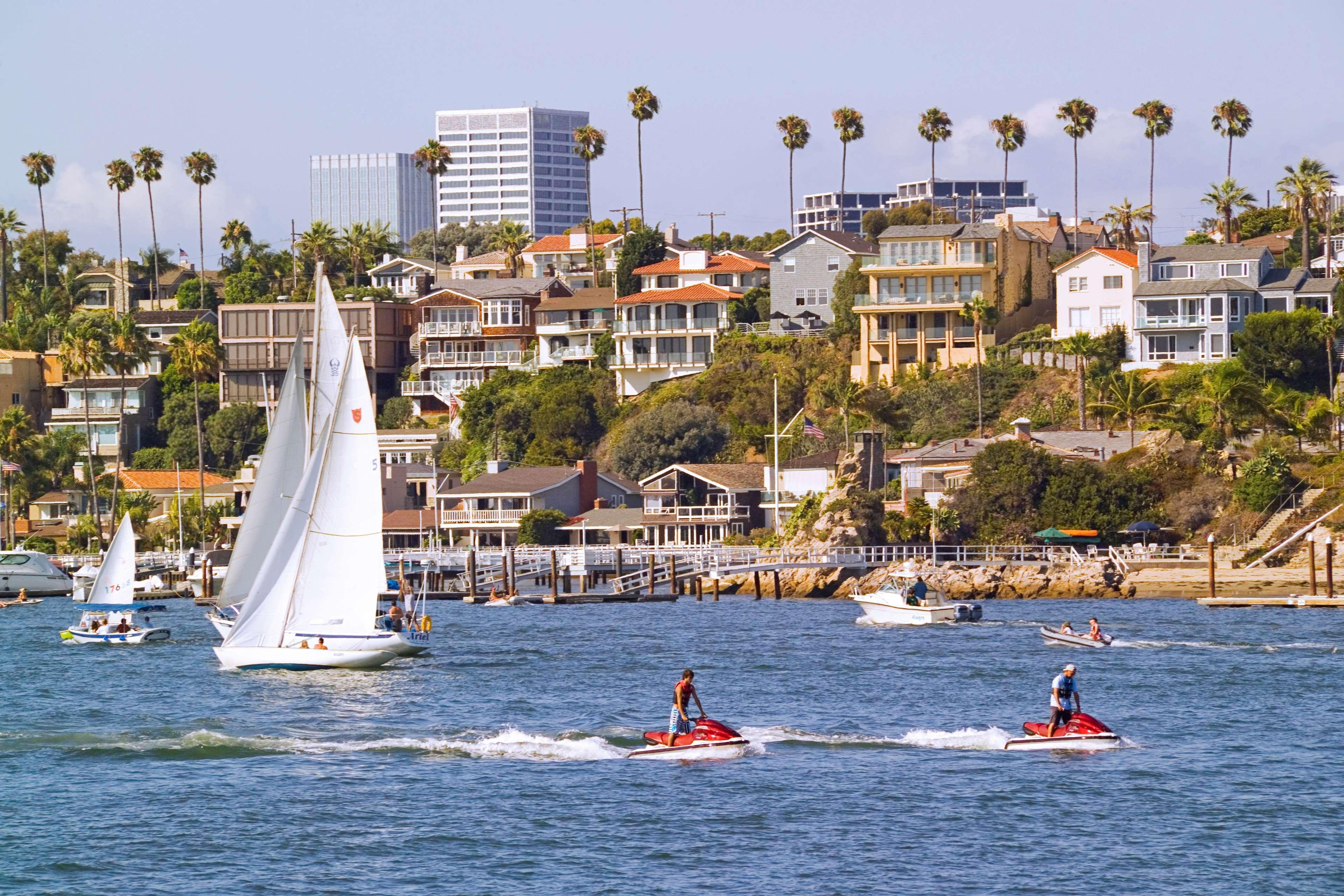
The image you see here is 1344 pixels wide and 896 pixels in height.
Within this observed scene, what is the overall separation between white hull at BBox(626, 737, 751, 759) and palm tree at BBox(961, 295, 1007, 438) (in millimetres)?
71981

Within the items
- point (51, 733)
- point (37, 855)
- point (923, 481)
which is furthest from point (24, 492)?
point (37, 855)

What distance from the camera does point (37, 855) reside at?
31.1m

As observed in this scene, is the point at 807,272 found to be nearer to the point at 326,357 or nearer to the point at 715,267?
the point at 715,267

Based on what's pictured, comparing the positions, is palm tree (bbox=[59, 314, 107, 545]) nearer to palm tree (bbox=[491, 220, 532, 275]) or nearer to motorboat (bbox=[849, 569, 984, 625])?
palm tree (bbox=[491, 220, 532, 275])

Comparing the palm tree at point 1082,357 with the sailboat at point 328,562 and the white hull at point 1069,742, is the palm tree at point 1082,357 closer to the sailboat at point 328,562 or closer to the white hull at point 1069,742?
the sailboat at point 328,562

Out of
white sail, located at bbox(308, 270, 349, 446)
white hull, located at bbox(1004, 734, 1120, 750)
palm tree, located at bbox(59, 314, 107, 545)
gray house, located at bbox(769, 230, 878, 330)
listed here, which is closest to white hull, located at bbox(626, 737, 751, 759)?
white hull, located at bbox(1004, 734, 1120, 750)

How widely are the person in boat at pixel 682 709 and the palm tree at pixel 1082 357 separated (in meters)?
69.5

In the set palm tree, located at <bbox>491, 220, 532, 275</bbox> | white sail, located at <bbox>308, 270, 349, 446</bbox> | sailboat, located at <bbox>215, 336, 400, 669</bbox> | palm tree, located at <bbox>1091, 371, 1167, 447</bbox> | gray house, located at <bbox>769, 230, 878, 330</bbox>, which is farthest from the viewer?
palm tree, located at <bbox>491, 220, 532, 275</bbox>

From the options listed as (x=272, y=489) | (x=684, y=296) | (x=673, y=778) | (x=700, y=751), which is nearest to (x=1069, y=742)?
(x=700, y=751)

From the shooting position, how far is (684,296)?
13125 cm

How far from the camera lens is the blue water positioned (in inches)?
1169

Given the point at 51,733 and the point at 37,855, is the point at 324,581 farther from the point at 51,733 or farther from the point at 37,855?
the point at 37,855

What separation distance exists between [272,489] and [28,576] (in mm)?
58060

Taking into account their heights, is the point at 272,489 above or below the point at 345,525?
above
